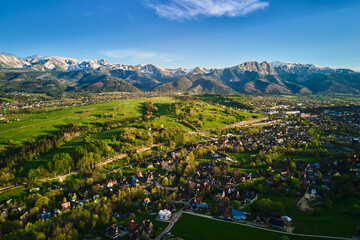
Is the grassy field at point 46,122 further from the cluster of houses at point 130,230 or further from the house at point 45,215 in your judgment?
the cluster of houses at point 130,230

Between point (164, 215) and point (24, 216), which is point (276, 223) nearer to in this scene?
point (164, 215)

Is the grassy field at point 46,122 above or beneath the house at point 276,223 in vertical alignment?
above

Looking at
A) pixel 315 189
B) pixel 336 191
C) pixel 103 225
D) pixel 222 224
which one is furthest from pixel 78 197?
pixel 336 191

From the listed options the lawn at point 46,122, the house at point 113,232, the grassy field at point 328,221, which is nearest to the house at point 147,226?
the house at point 113,232

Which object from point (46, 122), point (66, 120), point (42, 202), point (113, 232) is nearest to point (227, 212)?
point (113, 232)

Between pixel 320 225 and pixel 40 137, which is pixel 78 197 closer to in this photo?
pixel 320 225

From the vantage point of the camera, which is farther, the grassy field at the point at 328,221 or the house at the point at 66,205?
the house at the point at 66,205
